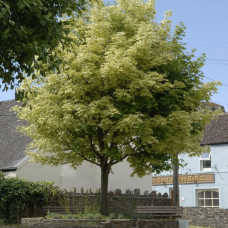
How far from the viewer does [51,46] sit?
1149 centimetres

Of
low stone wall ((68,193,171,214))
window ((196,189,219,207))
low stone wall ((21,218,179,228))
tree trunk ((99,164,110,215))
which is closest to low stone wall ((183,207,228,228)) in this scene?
low stone wall ((68,193,171,214))

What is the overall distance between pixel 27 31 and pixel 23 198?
1216cm

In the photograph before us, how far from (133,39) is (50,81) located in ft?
12.1

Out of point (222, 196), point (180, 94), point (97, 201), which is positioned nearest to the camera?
point (180, 94)

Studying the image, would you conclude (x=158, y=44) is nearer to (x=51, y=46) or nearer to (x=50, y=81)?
(x=50, y=81)

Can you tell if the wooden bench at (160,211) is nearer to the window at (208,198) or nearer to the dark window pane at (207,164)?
the window at (208,198)

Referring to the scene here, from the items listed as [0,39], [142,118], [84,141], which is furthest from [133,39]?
[0,39]

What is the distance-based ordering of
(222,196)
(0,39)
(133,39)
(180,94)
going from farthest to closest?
(222,196) < (180,94) < (133,39) < (0,39)

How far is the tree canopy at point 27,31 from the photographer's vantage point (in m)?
10.4

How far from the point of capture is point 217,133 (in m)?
41.9

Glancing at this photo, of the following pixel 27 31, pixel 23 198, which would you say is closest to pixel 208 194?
pixel 23 198

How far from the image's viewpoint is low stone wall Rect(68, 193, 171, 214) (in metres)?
23.0

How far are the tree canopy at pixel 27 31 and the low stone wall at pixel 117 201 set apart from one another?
35.1 ft

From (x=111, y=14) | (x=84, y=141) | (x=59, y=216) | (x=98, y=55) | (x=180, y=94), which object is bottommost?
(x=59, y=216)
